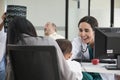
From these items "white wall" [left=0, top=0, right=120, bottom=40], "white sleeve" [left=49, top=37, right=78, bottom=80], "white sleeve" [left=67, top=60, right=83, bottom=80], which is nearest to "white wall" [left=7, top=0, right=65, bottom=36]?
"white wall" [left=0, top=0, right=120, bottom=40]

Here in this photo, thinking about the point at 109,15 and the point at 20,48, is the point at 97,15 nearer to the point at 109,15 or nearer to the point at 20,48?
the point at 109,15

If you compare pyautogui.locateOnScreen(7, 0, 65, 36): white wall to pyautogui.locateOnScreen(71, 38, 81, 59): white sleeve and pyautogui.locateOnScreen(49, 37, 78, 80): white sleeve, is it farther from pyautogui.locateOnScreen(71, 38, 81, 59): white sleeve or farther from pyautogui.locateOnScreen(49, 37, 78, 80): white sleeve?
pyautogui.locateOnScreen(49, 37, 78, 80): white sleeve

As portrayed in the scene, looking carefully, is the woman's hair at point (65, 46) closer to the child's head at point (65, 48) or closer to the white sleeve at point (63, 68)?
the child's head at point (65, 48)

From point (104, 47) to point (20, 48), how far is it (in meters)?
1.10

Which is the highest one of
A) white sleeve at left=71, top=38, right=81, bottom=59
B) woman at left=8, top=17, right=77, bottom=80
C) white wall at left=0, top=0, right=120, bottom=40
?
white wall at left=0, top=0, right=120, bottom=40

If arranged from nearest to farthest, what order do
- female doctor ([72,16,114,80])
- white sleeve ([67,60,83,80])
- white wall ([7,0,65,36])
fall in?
white sleeve ([67,60,83,80]), female doctor ([72,16,114,80]), white wall ([7,0,65,36])

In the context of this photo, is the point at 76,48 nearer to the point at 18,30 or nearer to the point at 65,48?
the point at 65,48

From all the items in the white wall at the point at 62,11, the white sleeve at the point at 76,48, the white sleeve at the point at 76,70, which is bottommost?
the white sleeve at the point at 76,70

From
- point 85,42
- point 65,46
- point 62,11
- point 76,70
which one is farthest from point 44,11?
point 76,70

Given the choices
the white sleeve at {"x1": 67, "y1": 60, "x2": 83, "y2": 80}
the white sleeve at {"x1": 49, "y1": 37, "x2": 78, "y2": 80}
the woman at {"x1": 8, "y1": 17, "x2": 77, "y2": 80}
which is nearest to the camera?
the white sleeve at {"x1": 49, "y1": 37, "x2": 78, "y2": 80}

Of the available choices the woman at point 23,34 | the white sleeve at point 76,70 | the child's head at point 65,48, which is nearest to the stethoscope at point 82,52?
the child's head at point 65,48

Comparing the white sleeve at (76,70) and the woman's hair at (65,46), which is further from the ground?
the woman's hair at (65,46)

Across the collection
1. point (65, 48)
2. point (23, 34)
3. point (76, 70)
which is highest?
point (23, 34)

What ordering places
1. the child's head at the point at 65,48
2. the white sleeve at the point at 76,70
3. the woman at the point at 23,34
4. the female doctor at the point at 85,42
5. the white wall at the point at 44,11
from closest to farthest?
the woman at the point at 23,34
the white sleeve at the point at 76,70
the child's head at the point at 65,48
the female doctor at the point at 85,42
the white wall at the point at 44,11
